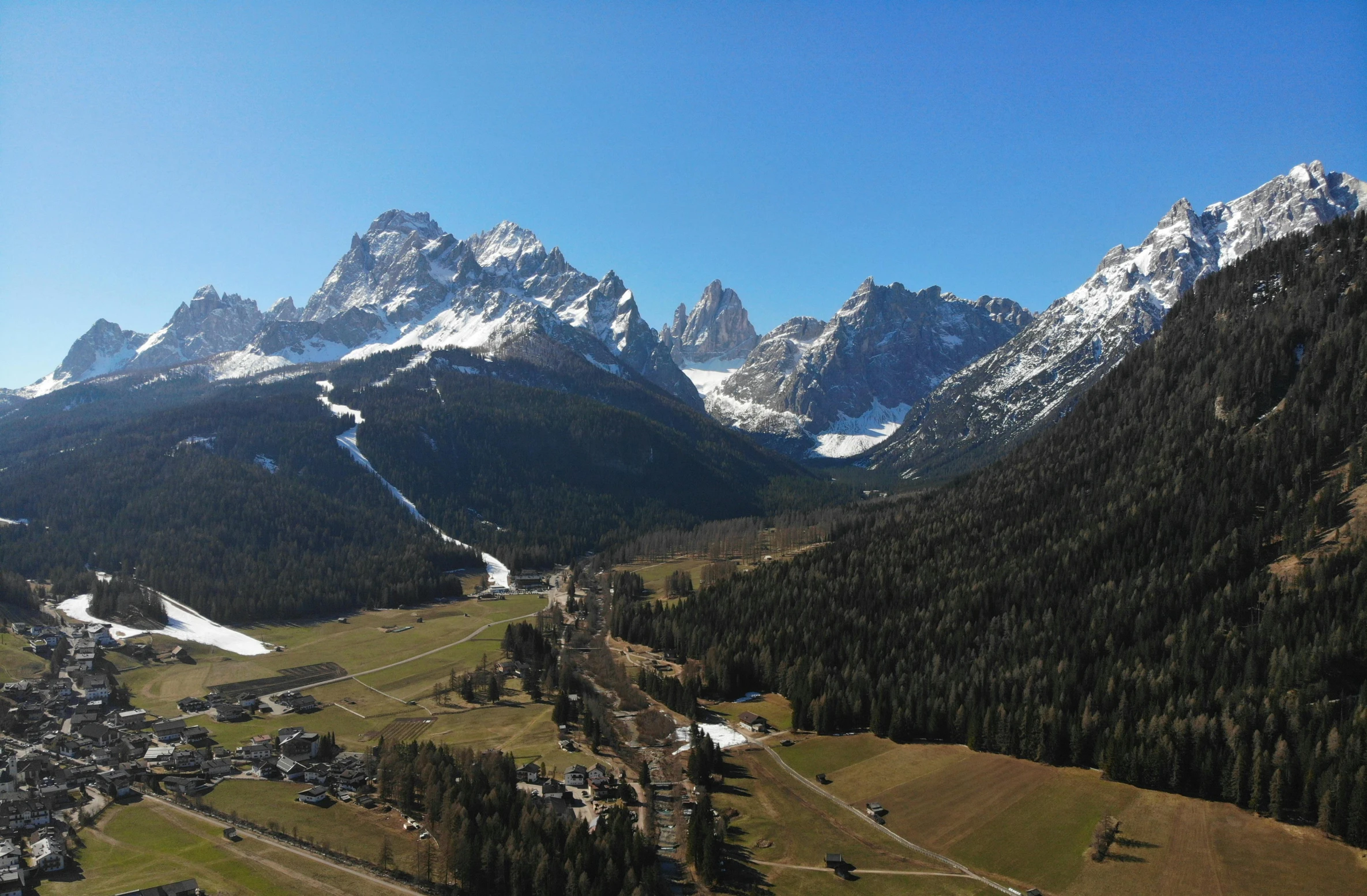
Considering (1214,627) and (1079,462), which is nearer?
(1214,627)

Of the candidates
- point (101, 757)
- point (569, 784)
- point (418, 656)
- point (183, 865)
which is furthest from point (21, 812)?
point (418, 656)

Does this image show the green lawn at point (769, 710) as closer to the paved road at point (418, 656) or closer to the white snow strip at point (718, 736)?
the white snow strip at point (718, 736)

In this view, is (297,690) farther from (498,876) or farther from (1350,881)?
(1350,881)

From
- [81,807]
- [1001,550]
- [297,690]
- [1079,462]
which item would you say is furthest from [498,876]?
[1079,462]

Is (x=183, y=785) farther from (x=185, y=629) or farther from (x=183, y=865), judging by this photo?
(x=185, y=629)

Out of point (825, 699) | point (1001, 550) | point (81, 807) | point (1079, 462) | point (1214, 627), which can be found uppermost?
point (1079, 462)

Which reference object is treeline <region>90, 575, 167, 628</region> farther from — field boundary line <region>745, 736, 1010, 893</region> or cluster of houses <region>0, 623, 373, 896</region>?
field boundary line <region>745, 736, 1010, 893</region>

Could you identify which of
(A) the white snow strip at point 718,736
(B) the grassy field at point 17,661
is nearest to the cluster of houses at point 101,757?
(B) the grassy field at point 17,661

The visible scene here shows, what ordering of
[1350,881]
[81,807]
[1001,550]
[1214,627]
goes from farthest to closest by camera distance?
[1001,550], [1214,627], [81,807], [1350,881]
